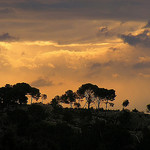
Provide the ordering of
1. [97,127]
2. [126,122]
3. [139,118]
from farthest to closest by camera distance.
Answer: [139,118]
[126,122]
[97,127]

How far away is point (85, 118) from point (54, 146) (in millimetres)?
65771

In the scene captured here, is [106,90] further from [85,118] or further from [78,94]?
[85,118]

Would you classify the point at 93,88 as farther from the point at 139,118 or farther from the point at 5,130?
the point at 5,130

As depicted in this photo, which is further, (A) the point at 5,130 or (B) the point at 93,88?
(B) the point at 93,88

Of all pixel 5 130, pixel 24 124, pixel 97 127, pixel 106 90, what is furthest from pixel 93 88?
pixel 5 130

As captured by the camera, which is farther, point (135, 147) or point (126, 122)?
point (126, 122)

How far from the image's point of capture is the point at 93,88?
538ft

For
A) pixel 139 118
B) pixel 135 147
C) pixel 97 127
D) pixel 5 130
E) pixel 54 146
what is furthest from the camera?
pixel 139 118

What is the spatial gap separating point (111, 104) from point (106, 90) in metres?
11.3

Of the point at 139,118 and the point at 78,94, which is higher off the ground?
the point at 78,94

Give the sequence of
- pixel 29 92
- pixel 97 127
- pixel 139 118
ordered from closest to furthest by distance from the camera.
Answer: pixel 97 127, pixel 139 118, pixel 29 92

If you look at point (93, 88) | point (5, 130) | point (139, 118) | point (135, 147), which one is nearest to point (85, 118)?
point (139, 118)

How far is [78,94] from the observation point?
17125 cm

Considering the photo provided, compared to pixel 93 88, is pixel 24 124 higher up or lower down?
lower down
